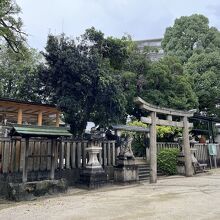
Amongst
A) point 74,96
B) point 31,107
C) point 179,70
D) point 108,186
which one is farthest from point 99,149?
point 179,70

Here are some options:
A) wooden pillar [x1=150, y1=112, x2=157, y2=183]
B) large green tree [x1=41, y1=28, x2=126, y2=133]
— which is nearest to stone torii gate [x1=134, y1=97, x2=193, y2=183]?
wooden pillar [x1=150, y1=112, x2=157, y2=183]

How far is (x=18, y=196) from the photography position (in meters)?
8.66

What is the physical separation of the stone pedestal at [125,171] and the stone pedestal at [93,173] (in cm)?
91

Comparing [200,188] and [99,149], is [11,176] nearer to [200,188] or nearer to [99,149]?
[99,149]

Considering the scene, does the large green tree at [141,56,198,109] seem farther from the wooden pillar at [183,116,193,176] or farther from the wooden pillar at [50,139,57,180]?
the wooden pillar at [50,139,57,180]

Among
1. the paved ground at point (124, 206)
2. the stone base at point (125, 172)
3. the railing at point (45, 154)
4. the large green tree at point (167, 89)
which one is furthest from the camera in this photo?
the large green tree at point (167, 89)

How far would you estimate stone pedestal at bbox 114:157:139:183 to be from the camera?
12.2m

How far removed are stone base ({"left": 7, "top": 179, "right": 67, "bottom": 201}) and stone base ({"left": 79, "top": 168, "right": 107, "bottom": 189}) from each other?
127 centimetres

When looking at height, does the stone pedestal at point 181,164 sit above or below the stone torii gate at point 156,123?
below

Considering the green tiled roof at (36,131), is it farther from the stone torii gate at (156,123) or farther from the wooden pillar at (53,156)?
the stone torii gate at (156,123)

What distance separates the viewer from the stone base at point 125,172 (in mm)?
12180

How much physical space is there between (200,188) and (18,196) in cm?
663

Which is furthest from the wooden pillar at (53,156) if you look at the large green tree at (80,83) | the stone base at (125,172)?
the stone base at (125,172)

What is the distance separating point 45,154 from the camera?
10.7 meters
